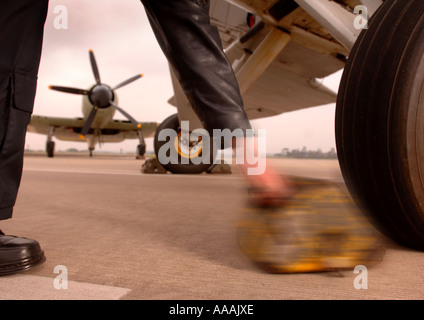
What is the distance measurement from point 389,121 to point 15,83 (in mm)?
1090

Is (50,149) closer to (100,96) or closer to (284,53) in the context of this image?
(100,96)

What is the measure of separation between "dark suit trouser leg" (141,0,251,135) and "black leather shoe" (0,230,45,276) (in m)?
0.58

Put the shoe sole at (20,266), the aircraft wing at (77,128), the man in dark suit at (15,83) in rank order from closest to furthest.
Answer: the shoe sole at (20,266) < the man in dark suit at (15,83) < the aircraft wing at (77,128)

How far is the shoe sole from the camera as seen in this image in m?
0.73

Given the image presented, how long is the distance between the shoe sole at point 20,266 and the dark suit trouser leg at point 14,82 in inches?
6.7

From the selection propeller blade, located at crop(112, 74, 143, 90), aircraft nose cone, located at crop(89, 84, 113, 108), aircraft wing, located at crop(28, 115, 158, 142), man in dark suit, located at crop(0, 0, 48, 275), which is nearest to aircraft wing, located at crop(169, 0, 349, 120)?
man in dark suit, located at crop(0, 0, 48, 275)

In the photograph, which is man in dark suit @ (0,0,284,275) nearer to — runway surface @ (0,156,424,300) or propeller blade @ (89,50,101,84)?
runway surface @ (0,156,424,300)

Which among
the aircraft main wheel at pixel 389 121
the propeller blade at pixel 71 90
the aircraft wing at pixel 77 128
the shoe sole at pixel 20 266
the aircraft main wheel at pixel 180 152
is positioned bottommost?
the aircraft wing at pixel 77 128

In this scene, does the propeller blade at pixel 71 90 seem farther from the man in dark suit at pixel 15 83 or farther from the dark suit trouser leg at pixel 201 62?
the dark suit trouser leg at pixel 201 62

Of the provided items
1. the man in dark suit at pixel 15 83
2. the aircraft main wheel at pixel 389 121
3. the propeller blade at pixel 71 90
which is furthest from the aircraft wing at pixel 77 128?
the aircraft main wheel at pixel 389 121

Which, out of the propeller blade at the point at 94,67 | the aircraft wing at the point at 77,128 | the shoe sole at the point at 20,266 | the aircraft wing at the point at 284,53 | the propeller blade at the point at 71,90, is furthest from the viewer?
the aircraft wing at the point at 77,128

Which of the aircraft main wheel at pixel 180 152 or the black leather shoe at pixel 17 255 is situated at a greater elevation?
the black leather shoe at pixel 17 255

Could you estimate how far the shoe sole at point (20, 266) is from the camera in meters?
0.73
